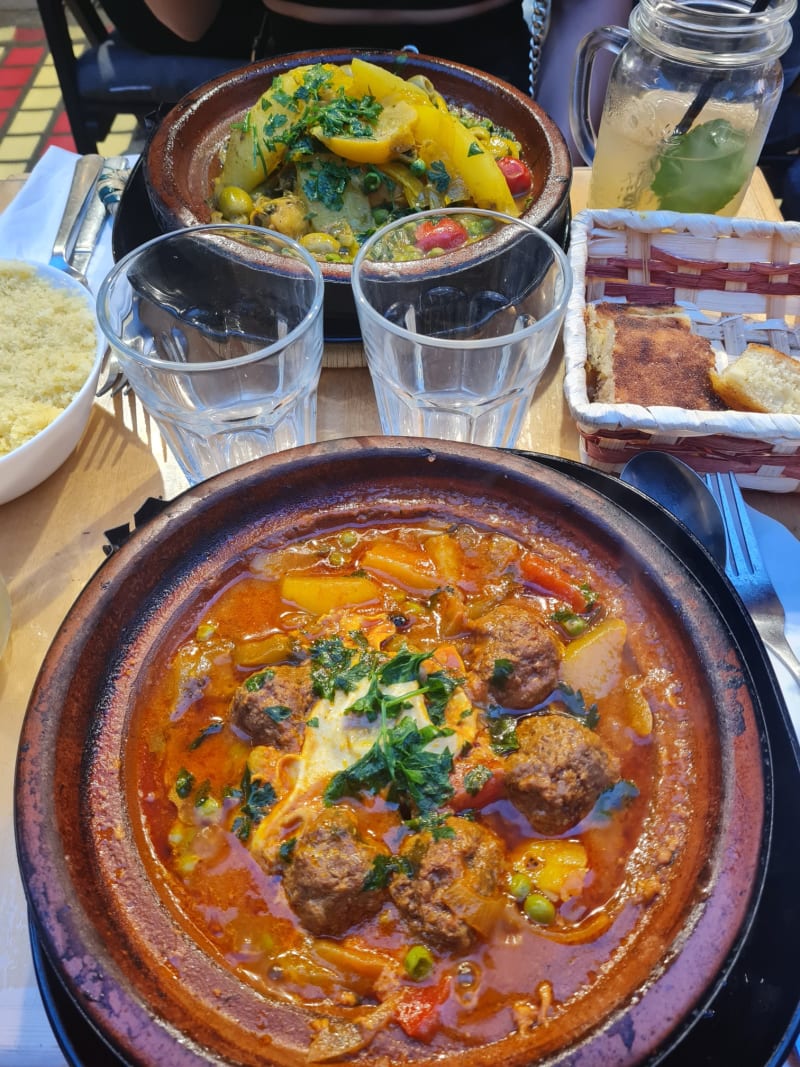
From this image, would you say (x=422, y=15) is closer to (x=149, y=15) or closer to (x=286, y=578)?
(x=149, y=15)

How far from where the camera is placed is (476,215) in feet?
7.24

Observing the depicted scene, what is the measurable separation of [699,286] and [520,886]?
2.10 meters

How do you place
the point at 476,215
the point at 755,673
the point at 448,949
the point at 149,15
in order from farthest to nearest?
the point at 149,15
the point at 476,215
the point at 755,673
the point at 448,949

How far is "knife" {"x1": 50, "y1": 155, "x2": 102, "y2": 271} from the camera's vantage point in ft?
9.39

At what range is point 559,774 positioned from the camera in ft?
4.27

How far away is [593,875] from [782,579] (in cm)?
99

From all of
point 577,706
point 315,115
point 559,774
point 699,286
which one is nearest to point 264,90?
point 315,115

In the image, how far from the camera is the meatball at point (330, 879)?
3.98 feet

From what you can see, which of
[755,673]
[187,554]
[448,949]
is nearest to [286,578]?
[187,554]

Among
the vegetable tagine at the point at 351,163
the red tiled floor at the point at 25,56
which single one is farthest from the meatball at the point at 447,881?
the red tiled floor at the point at 25,56

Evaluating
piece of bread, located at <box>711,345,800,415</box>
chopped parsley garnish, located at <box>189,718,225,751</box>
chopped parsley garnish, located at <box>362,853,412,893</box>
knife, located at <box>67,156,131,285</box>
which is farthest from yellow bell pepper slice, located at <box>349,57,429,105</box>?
chopped parsley garnish, located at <box>362,853,412,893</box>

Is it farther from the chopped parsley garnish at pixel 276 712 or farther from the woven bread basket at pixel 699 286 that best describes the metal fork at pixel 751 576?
the chopped parsley garnish at pixel 276 712

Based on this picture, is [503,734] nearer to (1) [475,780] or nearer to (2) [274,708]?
(1) [475,780]

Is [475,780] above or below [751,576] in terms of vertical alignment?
above
